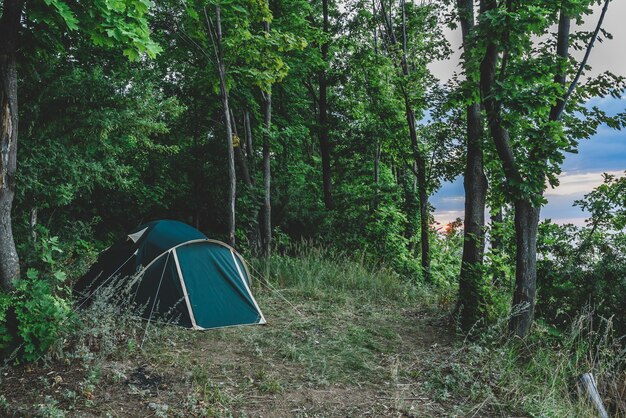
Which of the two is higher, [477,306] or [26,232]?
[26,232]

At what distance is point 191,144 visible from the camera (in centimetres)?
1503

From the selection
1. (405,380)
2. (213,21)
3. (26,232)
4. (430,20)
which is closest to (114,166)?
(26,232)

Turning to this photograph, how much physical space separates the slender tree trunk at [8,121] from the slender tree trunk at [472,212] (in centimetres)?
638

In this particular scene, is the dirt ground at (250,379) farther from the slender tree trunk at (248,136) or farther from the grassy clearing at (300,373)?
the slender tree trunk at (248,136)

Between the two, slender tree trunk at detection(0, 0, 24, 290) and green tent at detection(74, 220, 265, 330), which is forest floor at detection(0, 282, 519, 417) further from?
slender tree trunk at detection(0, 0, 24, 290)

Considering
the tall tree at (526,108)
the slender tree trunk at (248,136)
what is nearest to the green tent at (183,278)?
the tall tree at (526,108)

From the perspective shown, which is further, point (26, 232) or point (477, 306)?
point (26, 232)

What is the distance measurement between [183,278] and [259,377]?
248 cm

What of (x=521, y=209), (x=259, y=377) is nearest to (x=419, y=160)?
(x=521, y=209)

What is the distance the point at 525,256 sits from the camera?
21.8ft

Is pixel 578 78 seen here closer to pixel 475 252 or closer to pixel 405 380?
pixel 475 252

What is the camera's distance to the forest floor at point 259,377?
469cm

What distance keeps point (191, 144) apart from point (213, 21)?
5.42 meters

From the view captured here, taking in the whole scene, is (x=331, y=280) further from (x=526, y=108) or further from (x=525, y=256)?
(x=526, y=108)
